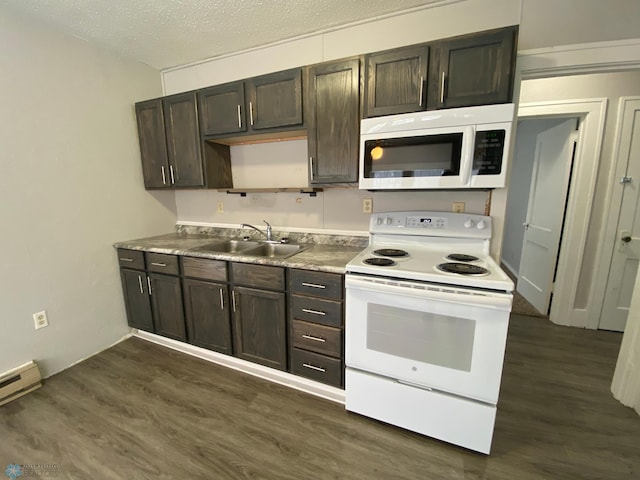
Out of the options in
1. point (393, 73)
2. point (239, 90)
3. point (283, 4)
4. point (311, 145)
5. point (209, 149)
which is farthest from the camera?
point (209, 149)

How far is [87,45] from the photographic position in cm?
212

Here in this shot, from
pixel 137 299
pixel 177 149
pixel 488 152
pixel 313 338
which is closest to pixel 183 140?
pixel 177 149

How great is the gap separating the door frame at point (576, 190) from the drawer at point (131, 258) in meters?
3.75

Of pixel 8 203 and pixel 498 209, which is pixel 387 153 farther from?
pixel 8 203

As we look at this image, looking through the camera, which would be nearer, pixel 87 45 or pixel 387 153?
pixel 387 153

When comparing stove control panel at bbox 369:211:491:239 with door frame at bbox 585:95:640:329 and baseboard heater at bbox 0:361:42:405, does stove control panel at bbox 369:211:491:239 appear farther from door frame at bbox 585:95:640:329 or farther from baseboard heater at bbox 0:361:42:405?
baseboard heater at bbox 0:361:42:405

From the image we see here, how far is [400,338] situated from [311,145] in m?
1.38

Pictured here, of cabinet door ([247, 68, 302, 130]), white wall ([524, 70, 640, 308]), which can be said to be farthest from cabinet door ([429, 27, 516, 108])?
white wall ([524, 70, 640, 308])

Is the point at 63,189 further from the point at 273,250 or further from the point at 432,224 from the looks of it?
the point at 432,224

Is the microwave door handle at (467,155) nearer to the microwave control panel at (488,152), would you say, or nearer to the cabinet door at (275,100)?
the microwave control panel at (488,152)

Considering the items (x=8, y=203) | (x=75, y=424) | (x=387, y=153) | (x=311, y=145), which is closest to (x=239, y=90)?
(x=311, y=145)

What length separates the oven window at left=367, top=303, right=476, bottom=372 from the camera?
1.33m

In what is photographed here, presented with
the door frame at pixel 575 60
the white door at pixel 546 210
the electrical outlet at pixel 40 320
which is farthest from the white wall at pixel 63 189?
the white door at pixel 546 210

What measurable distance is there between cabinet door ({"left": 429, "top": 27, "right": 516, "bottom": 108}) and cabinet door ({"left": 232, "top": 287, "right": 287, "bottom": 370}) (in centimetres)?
160
